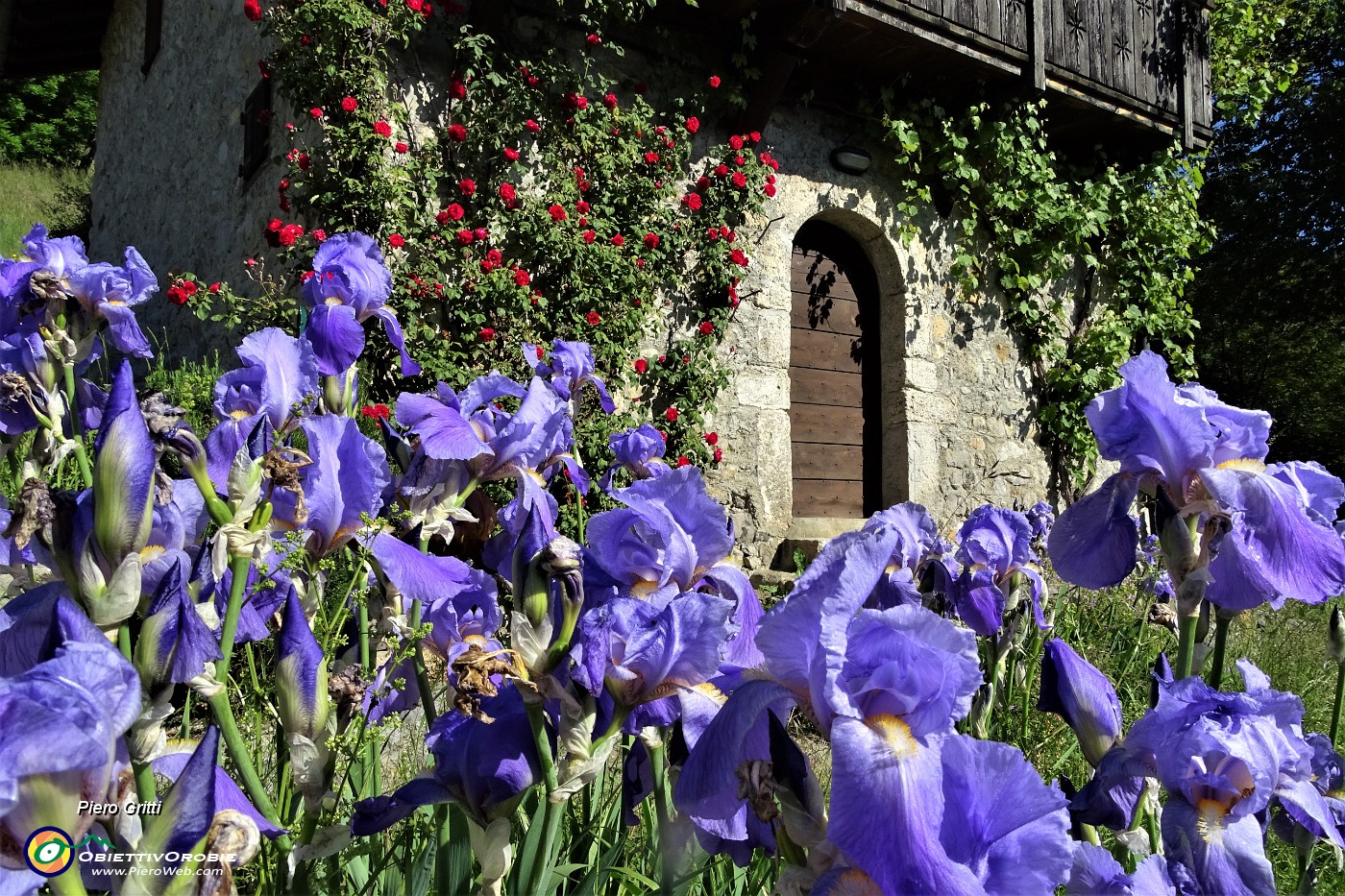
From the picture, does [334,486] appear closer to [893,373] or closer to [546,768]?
[546,768]

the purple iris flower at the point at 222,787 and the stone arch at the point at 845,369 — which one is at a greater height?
the stone arch at the point at 845,369

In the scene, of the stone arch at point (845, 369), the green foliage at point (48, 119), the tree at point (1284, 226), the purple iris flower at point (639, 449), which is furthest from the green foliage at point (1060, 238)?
the green foliage at point (48, 119)

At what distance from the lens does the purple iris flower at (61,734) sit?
42cm

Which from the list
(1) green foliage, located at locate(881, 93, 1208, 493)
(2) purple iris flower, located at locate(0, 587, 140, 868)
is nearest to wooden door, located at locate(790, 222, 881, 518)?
(1) green foliage, located at locate(881, 93, 1208, 493)

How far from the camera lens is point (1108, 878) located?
0.63 metres

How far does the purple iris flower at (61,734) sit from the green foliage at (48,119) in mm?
16862

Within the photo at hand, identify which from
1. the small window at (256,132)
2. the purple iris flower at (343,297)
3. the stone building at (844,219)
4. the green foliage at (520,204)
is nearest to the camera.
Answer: the purple iris flower at (343,297)

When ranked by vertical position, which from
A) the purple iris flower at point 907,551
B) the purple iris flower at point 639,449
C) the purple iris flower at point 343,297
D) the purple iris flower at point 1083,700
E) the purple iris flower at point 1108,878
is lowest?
the purple iris flower at point 1108,878

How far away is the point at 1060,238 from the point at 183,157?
5739mm

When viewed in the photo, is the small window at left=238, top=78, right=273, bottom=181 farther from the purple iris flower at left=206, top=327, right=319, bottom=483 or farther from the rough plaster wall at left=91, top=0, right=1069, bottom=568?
the purple iris flower at left=206, top=327, right=319, bottom=483

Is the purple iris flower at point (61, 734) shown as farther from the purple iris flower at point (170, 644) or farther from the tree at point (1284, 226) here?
the tree at point (1284, 226)

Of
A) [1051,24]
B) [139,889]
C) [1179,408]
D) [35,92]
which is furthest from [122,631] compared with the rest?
[35,92]

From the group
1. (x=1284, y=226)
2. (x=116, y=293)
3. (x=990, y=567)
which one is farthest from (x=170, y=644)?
(x=1284, y=226)

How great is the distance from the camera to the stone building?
5109mm
